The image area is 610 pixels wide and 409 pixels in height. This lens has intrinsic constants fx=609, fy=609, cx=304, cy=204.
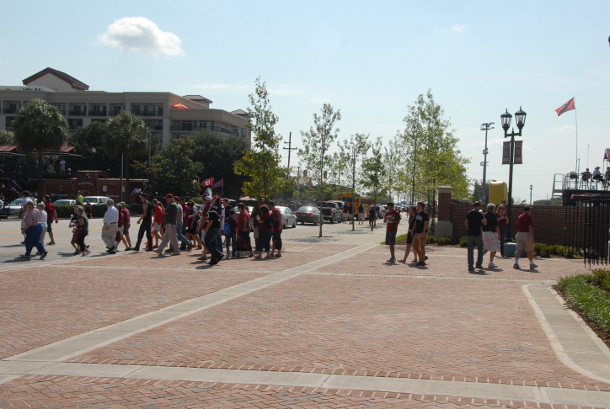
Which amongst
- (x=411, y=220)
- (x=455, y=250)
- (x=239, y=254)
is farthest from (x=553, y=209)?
(x=239, y=254)

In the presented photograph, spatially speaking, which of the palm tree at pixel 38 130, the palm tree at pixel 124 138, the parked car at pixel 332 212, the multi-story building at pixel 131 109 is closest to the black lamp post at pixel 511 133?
the parked car at pixel 332 212

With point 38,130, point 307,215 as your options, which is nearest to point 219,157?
point 38,130

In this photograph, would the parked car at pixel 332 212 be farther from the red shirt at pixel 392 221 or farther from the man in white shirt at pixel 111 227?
the man in white shirt at pixel 111 227

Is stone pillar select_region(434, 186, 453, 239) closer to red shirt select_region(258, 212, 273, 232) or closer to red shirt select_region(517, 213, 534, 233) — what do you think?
red shirt select_region(517, 213, 534, 233)

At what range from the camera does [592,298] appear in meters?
9.61

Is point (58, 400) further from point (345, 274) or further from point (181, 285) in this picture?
point (345, 274)

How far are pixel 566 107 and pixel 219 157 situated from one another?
1943 inches

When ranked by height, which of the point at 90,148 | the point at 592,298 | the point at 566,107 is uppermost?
the point at 90,148

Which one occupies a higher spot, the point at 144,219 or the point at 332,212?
the point at 332,212

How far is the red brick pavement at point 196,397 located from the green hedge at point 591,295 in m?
3.75

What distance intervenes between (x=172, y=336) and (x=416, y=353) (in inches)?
117

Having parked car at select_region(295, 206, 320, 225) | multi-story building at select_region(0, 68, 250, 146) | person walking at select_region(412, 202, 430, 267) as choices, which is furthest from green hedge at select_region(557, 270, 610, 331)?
multi-story building at select_region(0, 68, 250, 146)

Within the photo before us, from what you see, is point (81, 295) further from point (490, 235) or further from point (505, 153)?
point (505, 153)

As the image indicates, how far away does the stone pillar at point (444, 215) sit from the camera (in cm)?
2609
